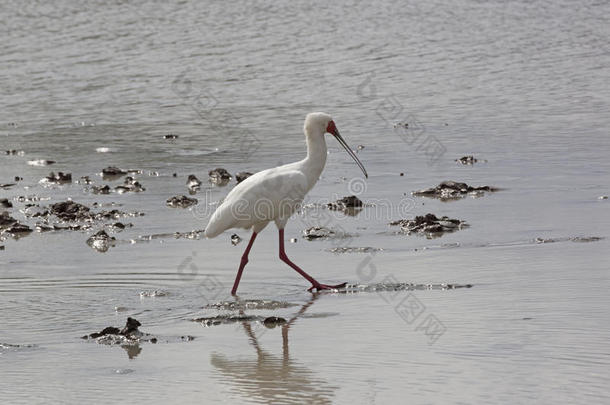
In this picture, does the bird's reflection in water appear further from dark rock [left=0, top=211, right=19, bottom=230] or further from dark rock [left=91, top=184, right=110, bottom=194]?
dark rock [left=91, top=184, right=110, bottom=194]

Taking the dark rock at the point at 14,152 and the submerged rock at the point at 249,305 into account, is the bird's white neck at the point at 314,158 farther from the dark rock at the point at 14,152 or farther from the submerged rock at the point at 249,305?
the dark rock at the point at 14,152

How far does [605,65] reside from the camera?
2302cm

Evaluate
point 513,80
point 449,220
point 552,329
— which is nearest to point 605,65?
point 513,80

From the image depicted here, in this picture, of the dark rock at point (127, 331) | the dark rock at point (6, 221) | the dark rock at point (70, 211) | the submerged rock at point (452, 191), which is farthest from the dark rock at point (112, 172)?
the dark rock at point (127, 331)

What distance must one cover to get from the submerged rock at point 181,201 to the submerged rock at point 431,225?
2654 mm

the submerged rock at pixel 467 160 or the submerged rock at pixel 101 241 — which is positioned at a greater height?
the submerged rock at pixel 467 160

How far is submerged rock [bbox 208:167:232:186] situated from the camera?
579 inches

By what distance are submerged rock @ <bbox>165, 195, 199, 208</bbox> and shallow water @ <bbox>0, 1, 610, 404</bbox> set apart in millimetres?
172

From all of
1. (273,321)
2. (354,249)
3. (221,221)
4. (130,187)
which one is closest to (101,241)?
(221,221)

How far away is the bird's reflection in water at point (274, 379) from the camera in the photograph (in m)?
6.98

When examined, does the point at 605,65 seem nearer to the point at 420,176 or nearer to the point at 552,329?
the point at 420,176

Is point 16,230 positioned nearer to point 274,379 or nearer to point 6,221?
point 6,221

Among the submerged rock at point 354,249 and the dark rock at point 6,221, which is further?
the dark rock at point 6,221

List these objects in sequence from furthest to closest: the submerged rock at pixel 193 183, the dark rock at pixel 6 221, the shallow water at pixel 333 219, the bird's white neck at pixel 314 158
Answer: the submerged rock at pixel 193 183 → the dark rock at pixel 6 221 → the bird's white neck at pixel 314 158 → the shallow water at pixel 333 219
